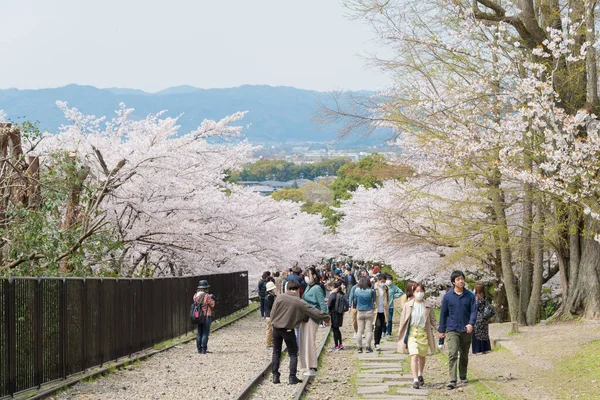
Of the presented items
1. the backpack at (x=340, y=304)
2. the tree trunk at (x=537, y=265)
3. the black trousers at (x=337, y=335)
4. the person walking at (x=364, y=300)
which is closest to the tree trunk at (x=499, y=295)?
the tree trunk at (x=537, y=265)

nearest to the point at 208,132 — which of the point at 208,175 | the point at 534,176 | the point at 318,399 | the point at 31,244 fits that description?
the point at 208,175

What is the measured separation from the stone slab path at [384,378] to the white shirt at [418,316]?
1.05m

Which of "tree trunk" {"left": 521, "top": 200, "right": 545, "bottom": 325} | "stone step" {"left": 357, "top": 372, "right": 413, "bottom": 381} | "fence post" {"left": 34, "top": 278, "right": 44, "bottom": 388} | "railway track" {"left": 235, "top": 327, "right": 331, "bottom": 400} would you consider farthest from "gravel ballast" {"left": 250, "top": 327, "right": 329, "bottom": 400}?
"tree trunk" {"left": 521, "top": 200, "right": 545, "bottom": 325}

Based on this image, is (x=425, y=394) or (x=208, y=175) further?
(x=208, y=175)

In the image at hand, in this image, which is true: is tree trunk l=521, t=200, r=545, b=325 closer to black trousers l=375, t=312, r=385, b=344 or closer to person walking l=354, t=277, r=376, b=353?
black trousers l=375, t=312, r=385, b=344

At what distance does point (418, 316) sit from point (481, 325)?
3835mm

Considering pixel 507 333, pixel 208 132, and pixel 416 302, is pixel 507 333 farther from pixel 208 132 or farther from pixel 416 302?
pixel 208 132

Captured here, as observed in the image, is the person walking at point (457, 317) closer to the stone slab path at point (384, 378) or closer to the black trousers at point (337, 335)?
the stone slab path at point (384, 378)

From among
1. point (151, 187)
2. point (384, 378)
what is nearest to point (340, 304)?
point (384, 378)

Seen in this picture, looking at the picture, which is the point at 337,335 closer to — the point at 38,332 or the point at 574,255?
the point at 574,255

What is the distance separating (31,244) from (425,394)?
8.29 meters

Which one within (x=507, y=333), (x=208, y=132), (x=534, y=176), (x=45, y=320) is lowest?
(x=507, y=333)

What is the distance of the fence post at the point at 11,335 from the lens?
11008 millimetres

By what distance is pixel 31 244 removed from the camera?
16000 millimetres
